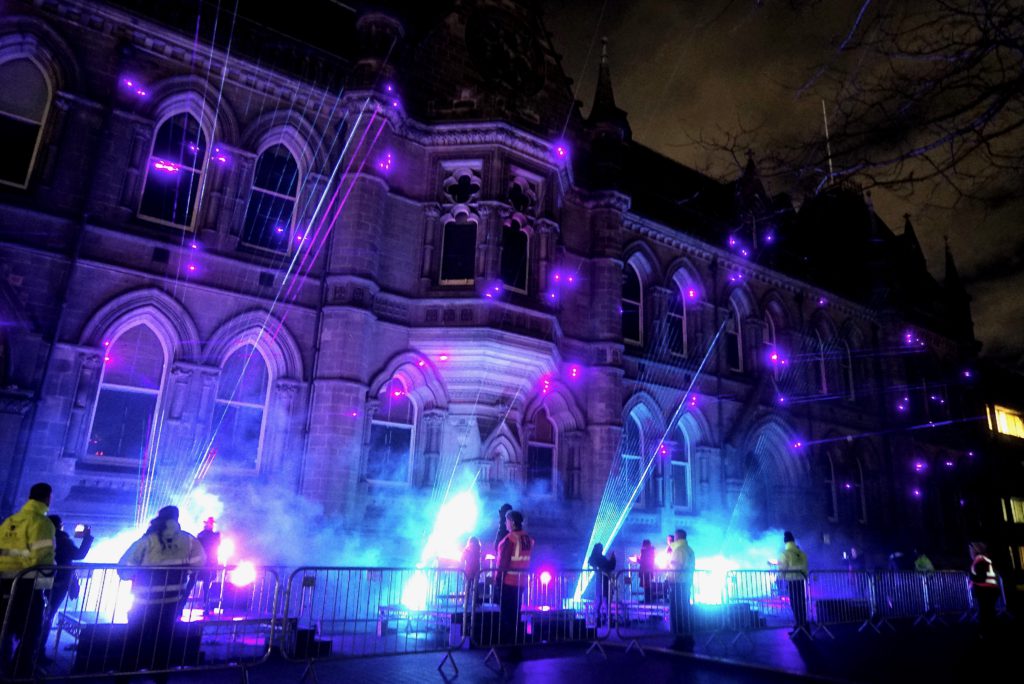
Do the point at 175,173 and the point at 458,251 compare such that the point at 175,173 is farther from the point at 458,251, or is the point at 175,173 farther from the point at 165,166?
the point at 458,251

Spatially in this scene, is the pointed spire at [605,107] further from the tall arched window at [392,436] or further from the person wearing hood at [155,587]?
the person wearing hood at [155,587]

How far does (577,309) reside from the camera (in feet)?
57.3

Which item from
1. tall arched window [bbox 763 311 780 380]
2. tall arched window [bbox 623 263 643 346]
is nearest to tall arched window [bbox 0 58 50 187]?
tall arched window [bbox 623 263 643 346]

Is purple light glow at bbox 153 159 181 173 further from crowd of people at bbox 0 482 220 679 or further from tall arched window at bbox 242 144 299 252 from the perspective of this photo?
crowd of people at bbox 0 482 220 679

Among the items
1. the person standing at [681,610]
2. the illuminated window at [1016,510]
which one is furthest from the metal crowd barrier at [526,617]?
the illuminated window at [1016,510]

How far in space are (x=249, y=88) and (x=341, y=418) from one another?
738cm

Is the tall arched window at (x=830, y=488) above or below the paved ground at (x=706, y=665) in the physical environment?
above

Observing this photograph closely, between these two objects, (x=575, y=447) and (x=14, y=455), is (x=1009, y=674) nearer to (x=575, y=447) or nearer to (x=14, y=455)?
(x=575, y=447)

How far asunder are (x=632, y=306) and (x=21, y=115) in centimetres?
1539

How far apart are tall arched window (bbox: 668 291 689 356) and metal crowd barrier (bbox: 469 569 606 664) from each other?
428 inches

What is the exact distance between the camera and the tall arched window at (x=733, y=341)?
22.0 meters

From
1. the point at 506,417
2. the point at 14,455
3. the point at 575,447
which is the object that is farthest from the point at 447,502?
the point at 14,455

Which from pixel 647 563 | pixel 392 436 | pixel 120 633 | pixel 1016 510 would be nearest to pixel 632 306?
pixel 647 563

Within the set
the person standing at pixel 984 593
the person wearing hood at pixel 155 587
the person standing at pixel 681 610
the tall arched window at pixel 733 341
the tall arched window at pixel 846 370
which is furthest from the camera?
the tall arched window at pixel 846 370
